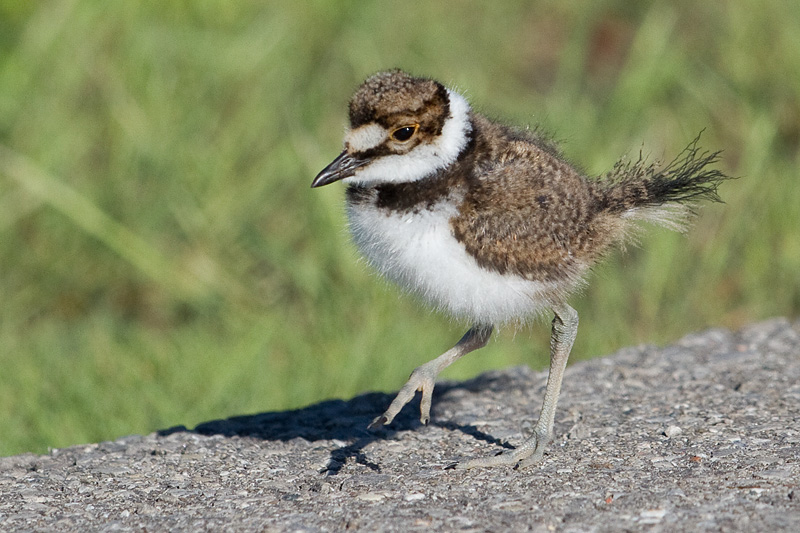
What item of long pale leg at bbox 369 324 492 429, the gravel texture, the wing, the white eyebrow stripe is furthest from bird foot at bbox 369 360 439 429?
the white eyebrow stripe

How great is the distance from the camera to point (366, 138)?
388 centimetres

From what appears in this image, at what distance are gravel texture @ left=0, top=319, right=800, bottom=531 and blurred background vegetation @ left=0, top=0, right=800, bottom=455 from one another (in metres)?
1.41

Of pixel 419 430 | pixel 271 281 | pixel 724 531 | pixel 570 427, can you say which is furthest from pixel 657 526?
pixel 271 281

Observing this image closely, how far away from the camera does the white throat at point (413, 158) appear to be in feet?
12.6

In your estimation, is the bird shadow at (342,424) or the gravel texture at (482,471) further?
the bird shadow at (342,424)

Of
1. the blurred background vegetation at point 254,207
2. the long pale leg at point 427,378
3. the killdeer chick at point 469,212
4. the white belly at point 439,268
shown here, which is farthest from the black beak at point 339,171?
the blurred background vegetation at point 254,207

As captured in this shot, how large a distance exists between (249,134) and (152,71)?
77cm

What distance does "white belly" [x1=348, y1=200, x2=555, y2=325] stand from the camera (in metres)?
3.71

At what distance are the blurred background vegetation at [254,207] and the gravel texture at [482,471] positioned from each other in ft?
4.61

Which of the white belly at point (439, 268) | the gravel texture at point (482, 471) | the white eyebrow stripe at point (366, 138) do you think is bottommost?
the gravel texture at point (482, 471)

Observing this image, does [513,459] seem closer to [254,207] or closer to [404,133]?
[404,133]

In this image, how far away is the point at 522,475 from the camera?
358 centimetres

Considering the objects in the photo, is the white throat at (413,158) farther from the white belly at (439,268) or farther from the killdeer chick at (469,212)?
the white belly at (439,268)

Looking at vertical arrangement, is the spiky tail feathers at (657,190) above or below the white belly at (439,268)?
above
